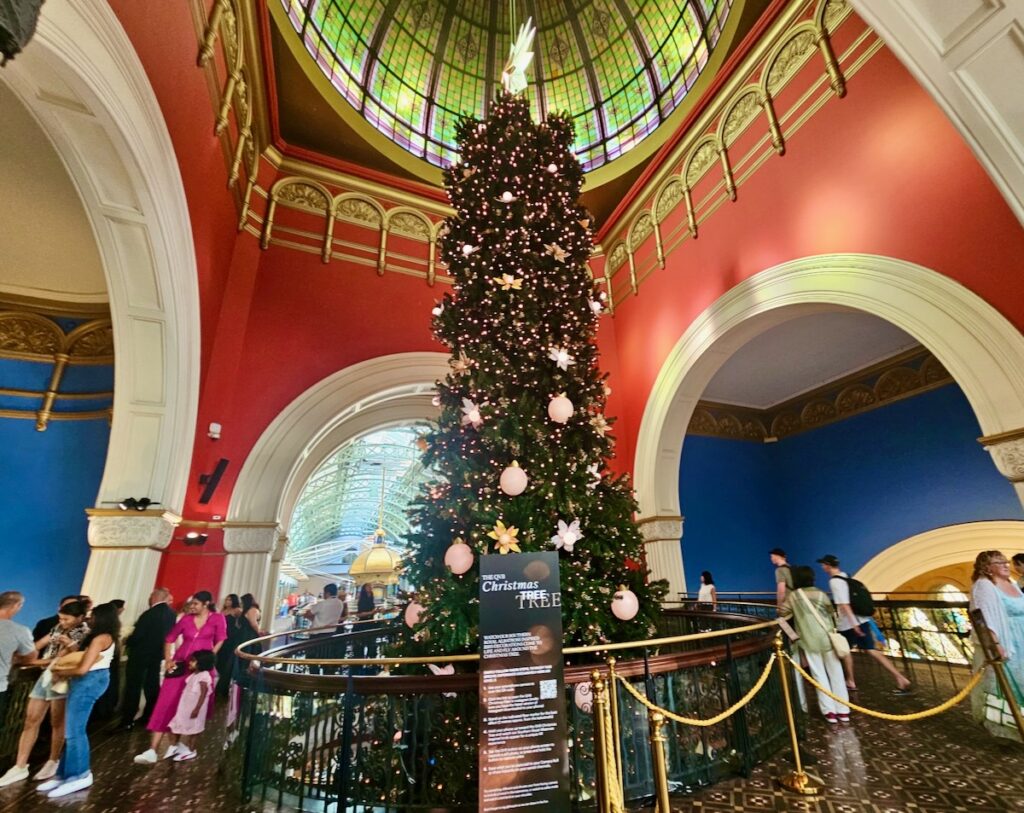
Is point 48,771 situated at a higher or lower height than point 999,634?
lower

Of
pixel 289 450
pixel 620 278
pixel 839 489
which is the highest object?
pixel 620 278

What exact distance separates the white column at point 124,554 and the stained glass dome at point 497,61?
838cm

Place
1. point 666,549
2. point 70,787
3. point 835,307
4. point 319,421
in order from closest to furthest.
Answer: point 70,787
point 835,307
point 319,421
point 666,549

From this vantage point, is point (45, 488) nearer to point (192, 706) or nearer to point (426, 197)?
point (192, 706)

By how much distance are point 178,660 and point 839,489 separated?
492 inches

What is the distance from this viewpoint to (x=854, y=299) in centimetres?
552

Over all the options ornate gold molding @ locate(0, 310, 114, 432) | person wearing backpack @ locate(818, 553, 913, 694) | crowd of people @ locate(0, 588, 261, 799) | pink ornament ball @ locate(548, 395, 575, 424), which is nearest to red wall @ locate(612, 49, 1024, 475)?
person wearing backpack @ locate(818, 553, 913, 694)

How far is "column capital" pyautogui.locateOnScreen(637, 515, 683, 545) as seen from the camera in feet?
28.3

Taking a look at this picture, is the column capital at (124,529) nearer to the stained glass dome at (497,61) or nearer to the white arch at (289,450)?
Answer: the white arch at (289,450)

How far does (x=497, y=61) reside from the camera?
11.9 metres

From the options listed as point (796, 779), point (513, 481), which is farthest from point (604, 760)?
point (513, 481)

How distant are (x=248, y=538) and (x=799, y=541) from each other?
12.1 m

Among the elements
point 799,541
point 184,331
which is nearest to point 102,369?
point 184,331

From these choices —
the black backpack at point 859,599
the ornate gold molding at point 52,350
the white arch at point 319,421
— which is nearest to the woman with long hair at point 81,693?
the white arch at point 319,421
